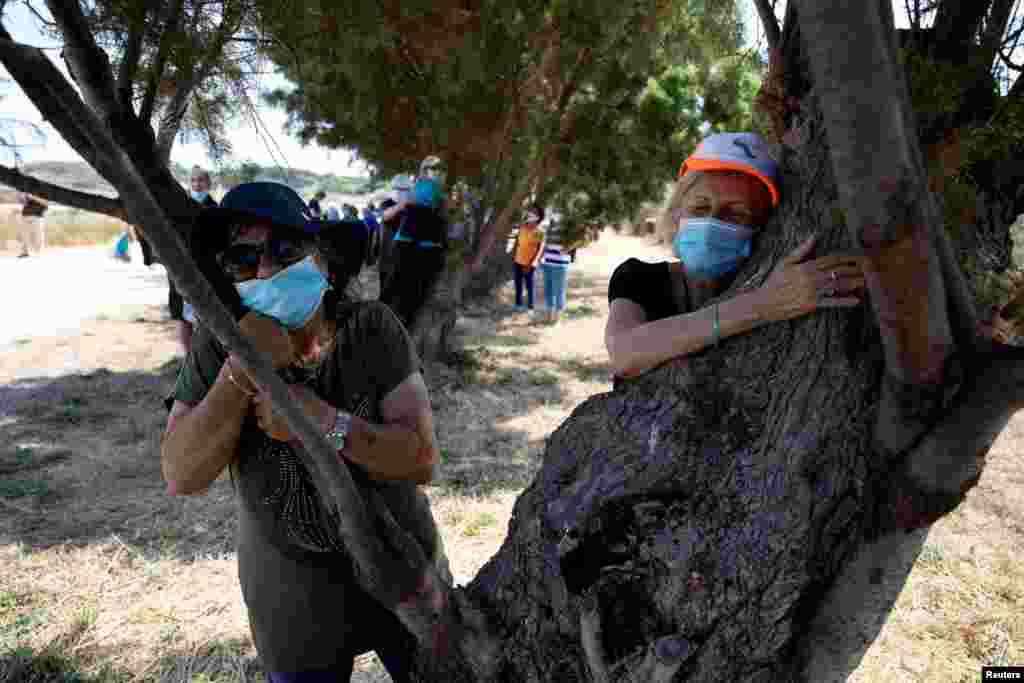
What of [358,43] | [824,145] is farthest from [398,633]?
[358,43]

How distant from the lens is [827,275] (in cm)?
116

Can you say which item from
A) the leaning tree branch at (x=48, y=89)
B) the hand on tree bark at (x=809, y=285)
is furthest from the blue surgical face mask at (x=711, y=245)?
the leaning tree branch at (x=48, y=89)

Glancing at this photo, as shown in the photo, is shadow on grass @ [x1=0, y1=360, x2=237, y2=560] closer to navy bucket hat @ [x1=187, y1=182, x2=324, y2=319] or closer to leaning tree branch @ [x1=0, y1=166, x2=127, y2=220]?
leaning tree branch @ [x1=0, y1=166, x2=127, y2=220]

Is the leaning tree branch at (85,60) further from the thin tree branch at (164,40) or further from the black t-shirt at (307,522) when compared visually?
the black t-shirt at (307,522)

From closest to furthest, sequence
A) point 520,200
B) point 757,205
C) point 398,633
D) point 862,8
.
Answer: point 862,8
point 757,205
point 398,633
point 520,200

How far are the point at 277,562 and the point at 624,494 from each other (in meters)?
0.78

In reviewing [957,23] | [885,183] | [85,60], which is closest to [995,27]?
[957,23]

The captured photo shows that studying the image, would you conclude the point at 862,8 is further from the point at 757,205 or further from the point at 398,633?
the point at 398,633

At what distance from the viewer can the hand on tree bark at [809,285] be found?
1.15m

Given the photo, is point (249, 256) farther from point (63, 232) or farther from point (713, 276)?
point (63, 232)

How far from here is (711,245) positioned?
4.71 feet

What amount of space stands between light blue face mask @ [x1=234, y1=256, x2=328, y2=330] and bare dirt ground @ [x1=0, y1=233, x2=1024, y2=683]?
184 cm

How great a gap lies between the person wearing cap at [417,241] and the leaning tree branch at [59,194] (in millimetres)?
3996

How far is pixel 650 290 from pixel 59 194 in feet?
4.70
